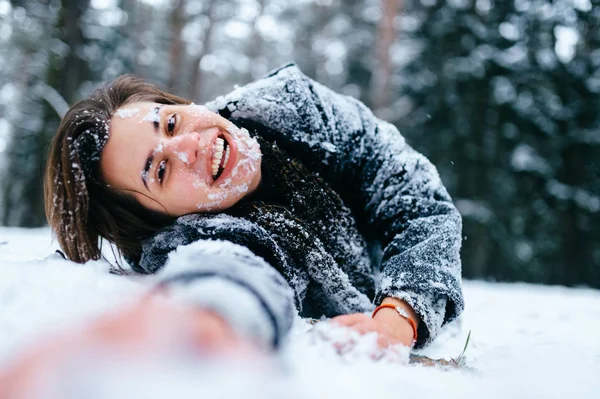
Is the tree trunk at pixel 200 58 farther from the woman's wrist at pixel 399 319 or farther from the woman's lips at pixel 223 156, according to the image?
the woman's wrist at pixel 399 319

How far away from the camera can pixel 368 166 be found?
198cm

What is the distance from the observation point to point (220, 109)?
1.90 metres

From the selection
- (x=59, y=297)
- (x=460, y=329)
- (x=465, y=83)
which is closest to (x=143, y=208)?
(x=59, y=297)

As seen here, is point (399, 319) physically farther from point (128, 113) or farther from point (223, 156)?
point (128, 113)

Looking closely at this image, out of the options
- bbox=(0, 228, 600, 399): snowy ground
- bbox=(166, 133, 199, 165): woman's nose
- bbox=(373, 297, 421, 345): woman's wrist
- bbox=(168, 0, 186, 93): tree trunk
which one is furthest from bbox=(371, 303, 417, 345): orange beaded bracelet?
bbox=(168, 0, 186, 93): tree trunk

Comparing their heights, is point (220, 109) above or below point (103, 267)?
above

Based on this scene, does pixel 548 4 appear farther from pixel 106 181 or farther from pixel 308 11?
pixel 106 181

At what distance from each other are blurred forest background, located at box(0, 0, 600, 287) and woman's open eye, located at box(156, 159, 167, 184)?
7.29 meters

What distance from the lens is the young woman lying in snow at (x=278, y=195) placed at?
1438mm

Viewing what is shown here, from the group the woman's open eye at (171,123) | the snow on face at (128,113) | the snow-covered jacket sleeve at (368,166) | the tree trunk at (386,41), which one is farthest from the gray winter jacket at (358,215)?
the tree trunk at (386,41)

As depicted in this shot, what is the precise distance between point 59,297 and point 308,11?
47.3ft

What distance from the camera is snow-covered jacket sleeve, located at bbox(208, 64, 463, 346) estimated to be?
157 cm

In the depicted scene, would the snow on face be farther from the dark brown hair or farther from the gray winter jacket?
the gray winter jacket

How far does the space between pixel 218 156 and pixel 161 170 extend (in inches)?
8.0
